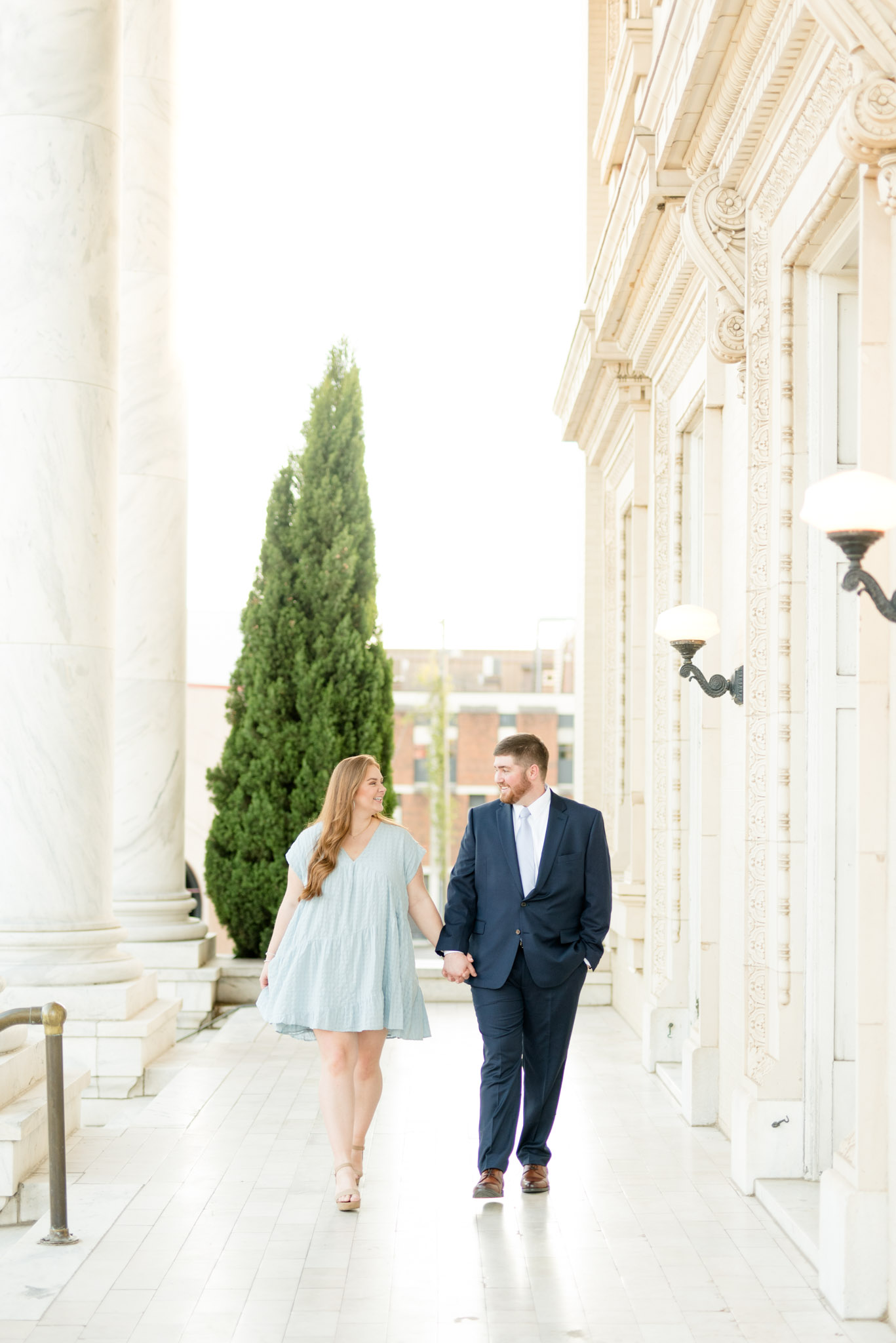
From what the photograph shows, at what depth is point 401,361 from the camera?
129 ft

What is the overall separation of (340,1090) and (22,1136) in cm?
160

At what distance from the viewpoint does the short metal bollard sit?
17.5 feet

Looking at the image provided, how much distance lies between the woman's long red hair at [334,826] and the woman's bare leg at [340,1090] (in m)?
0.61

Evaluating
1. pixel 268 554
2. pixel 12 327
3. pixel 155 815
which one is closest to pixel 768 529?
pixel 12 327

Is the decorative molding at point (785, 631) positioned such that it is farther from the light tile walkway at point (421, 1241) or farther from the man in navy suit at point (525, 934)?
the light tile walkway at point (421, 1241)

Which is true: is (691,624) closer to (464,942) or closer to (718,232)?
(718,232)

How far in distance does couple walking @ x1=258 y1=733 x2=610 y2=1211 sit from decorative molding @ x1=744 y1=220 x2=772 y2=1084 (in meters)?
0.69

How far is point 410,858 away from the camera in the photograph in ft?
19.5

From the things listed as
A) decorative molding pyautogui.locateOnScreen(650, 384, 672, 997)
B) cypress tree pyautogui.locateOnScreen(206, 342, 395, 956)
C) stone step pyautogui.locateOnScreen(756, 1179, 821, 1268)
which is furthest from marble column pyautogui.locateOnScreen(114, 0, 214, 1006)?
stone step pyautogui.locateOnScreen(756, 1179, 821, 1268)

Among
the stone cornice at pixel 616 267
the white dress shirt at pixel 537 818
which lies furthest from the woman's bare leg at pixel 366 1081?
the stone cornice at pixel 616 267

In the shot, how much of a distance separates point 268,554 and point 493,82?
21420 millimetres

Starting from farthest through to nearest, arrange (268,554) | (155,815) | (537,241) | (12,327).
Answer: (537,241), (268,554), (155,815), (12,327)

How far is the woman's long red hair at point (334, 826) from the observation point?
5.77 m

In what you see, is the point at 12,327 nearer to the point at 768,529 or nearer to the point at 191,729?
the point at 768,529
